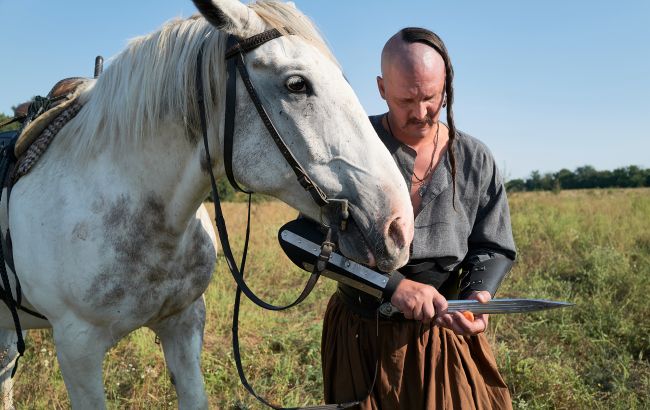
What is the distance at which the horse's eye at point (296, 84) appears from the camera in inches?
56.6

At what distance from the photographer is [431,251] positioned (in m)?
1.69

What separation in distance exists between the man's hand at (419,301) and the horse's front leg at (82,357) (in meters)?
1.17

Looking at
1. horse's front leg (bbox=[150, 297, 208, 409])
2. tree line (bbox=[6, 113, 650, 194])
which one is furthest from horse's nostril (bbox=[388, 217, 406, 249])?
tree line (bbox=[6, 113, 650, 194])

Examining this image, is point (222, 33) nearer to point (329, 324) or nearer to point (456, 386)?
point (329, 324)

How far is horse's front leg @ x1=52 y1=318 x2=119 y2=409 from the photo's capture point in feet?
5.97

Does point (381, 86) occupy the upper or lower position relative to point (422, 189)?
upper

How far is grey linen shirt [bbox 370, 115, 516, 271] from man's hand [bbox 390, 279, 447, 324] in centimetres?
23

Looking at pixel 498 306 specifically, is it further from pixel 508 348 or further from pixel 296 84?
pixel 508 348

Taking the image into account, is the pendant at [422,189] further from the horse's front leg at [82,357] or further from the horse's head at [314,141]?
the horse's front leg at [82,357]

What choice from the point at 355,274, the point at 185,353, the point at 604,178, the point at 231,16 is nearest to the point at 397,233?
the point at 355,274

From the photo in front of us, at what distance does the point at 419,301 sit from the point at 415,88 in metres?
0.69

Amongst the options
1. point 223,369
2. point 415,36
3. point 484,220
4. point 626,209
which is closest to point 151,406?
point 223,369

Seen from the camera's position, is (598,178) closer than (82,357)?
No

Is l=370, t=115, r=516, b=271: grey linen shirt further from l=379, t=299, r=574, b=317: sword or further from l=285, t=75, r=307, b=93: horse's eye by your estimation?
l=285, t=75, r=307, b=93: horse's eye
